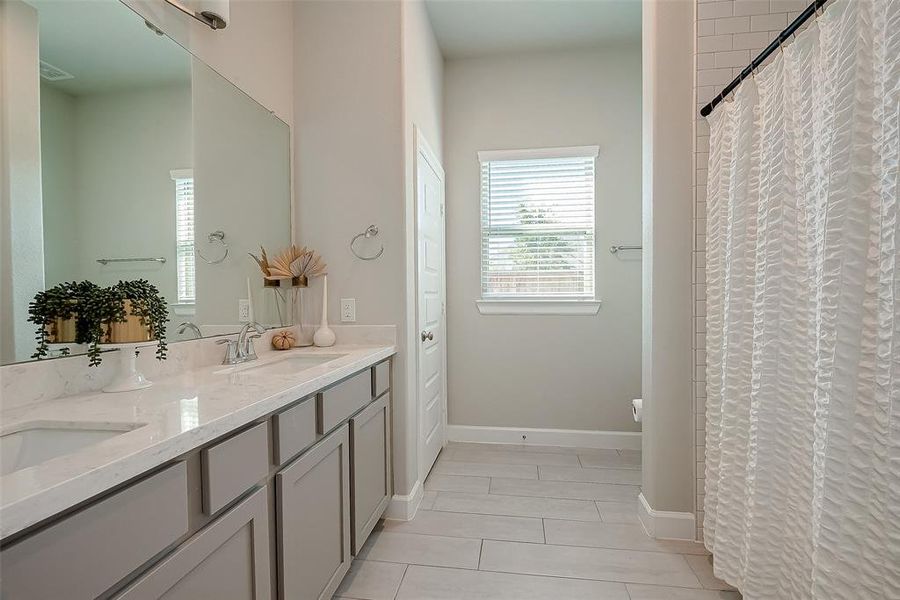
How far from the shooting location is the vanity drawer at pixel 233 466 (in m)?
0.93

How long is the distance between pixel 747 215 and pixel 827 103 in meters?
0.47

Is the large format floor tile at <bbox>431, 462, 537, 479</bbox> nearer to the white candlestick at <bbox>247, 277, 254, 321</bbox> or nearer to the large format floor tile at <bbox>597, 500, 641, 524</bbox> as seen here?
the large format floor tile at <bbox>597, 500, 641, 524</bbox>

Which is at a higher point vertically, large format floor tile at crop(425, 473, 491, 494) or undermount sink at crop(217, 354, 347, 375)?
undermount sink at crop(217, 354, 347, 375)

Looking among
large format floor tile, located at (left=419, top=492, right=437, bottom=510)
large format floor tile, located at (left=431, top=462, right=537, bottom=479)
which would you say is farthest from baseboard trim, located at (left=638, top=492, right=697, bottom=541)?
large format floor tile, located at (left=419, top=492, right=437, bottom=510)

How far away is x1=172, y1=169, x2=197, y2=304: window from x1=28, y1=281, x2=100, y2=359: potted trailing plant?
0.41 meters

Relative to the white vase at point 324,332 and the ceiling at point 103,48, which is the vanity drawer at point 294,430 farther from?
the ceiling at point 103,48

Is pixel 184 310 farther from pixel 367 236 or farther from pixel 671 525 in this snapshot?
pixel 671 525

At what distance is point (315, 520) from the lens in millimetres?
1419

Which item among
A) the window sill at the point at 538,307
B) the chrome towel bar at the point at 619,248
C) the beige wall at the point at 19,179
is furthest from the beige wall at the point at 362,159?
the chrome towel bar at the point at 619,248

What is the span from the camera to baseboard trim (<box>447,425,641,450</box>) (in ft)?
10.6

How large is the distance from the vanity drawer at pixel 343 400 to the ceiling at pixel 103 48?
113 cm

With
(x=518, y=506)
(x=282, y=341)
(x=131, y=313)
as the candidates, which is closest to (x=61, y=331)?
(x=131, y=313)

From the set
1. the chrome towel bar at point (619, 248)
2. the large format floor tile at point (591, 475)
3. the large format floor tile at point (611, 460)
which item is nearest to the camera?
the large format floor tile at point (591, 475)

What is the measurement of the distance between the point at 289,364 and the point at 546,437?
2.10 metres
